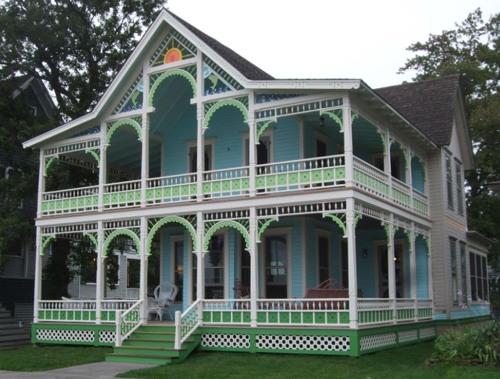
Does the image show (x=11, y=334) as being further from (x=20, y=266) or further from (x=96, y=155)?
(x=96, y=155)

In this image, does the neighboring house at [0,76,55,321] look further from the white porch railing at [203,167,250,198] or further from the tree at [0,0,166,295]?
the white porch railing at [203,167,250,198]

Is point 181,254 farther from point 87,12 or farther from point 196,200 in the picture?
point 87,12

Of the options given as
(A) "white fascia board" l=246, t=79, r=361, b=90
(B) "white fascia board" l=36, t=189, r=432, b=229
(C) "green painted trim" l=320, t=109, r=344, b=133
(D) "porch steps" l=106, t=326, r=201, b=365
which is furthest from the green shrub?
(A) "white fascia board" l=246, t=79, r=361, b=90

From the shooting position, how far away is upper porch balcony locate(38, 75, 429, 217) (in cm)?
1761

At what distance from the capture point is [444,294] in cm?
Answer: 2314

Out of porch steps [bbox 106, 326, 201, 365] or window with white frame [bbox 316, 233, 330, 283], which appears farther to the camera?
window with white frame [bbox 316, 233, 330, 283]

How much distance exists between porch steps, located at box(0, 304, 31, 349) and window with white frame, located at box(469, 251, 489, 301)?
58.0ft

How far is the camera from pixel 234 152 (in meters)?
21.8

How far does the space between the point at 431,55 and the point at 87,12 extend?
20598 millimetres

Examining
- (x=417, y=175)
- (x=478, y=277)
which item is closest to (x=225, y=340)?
(x=417, y=175)

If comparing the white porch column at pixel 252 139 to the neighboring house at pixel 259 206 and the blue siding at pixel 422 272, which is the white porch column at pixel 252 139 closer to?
the neighboring house at pixel 259 206

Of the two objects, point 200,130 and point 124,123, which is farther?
point 124,123

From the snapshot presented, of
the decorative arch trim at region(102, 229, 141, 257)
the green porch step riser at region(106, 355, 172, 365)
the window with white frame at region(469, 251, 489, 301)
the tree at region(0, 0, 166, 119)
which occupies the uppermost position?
the tree at region(0, 0, 166, 119)

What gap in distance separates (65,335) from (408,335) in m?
10.6
